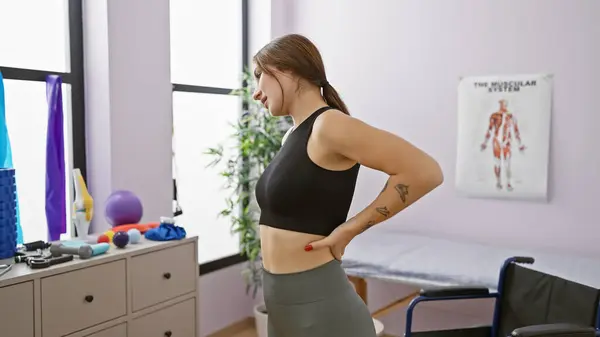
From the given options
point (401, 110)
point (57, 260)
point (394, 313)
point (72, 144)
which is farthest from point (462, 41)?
point (57, 260)

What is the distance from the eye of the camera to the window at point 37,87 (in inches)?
95.8

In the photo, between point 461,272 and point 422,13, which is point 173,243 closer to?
point 461,272

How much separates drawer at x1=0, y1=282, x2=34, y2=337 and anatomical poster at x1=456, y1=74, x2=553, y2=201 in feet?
7.17

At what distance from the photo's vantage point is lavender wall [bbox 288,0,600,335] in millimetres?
2873

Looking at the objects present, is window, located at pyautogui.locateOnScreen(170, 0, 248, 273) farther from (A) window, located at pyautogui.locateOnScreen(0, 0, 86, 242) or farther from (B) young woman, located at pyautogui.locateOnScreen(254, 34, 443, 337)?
(B) young woman, located at pyautogui.locateOnScreen(254, 34, 443, 337)

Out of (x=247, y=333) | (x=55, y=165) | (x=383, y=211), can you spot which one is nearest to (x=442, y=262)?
(x=247, y=333)

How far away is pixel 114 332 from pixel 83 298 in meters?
0.20

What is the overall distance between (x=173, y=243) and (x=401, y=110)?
160 centimetres

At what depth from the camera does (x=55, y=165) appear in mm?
2451

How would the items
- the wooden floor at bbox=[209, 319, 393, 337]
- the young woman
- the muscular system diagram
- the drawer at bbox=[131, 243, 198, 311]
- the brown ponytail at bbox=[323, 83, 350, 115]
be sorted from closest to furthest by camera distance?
1. the young woman
2. the brown ponytail at bbox=[323, 83, 350, 115]
3. the drawer at bbox=[131, 243, 198, 311]
4. the muscular system diagram
5. the wooden floor at bbox=[209, 319, 393, 337]

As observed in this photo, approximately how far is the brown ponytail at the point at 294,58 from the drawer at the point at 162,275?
1.14 meters

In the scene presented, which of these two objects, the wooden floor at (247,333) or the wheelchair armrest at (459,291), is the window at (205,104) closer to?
the wooden floor at (247,333)

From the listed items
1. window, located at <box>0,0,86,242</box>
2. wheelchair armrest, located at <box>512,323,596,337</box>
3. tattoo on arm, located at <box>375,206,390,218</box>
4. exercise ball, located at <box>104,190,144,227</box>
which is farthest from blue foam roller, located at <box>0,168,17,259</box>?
wheelchair armrest, located at <box>512,323,596,337</box>

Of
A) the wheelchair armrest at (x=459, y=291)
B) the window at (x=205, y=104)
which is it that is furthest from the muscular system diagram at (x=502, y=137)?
the window at (x=205, y=104)
